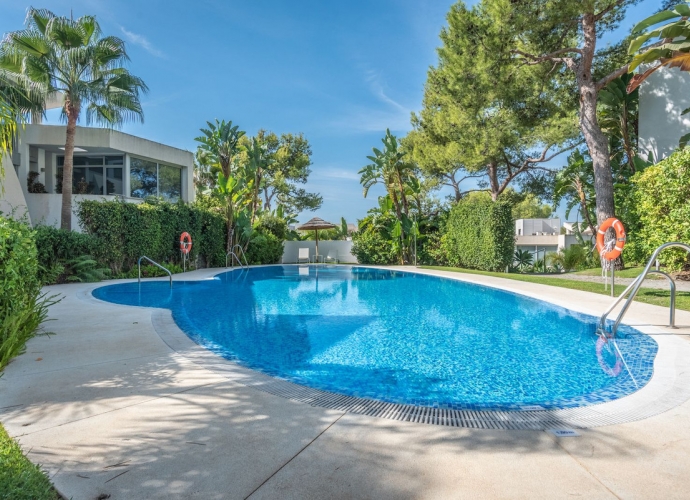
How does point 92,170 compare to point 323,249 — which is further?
point 323,249

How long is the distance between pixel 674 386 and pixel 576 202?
16.8m

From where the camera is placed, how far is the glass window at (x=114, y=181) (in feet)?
61.0

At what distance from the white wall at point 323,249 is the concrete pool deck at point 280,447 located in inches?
906

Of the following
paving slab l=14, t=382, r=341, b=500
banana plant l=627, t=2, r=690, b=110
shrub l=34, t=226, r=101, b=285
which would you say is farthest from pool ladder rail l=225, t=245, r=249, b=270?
paving slab l=14, t=382, r=341, b=500

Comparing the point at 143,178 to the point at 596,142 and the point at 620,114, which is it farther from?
the point at 620,114

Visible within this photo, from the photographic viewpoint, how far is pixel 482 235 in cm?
1748

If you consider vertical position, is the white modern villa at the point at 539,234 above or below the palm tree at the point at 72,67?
below

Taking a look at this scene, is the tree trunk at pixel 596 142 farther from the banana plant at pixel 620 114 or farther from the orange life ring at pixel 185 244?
the orange life ring at pixel 185 244

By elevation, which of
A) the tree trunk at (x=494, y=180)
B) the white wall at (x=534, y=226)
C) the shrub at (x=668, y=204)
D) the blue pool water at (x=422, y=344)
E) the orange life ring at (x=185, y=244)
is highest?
the tree trunk at (x=494, y=180)

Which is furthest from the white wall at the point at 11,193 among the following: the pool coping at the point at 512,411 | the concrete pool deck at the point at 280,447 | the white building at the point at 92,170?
the pool coping at the point at 512,411

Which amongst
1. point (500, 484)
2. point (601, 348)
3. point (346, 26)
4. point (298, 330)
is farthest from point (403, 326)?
point (346, 26)

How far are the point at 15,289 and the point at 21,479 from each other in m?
3.45

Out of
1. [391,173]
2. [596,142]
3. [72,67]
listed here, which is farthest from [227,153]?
[596,142]

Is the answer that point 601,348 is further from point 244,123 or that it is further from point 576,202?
point 244,123
